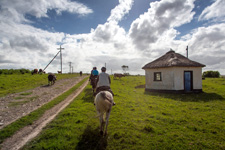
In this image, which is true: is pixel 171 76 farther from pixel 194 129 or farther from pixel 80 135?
pixel 80 135

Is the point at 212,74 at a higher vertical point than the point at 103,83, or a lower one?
higher

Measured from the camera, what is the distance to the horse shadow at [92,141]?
415 cm

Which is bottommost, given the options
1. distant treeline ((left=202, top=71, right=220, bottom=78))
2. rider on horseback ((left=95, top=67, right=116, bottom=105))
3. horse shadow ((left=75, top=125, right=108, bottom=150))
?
horse shadow ((left=75, top=125, right=108, bottom=150))

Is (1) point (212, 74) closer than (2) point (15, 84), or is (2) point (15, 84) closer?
(2) point (15, 84)

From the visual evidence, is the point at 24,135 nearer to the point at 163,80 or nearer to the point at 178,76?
the point at 163,80

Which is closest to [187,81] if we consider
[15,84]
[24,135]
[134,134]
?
[134,134]

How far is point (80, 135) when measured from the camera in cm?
483

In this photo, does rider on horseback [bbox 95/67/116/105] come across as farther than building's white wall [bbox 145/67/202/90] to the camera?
No

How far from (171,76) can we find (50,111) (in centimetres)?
1473

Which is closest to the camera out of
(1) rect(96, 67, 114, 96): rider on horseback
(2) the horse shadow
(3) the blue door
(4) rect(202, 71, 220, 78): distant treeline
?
(2) the horse shadow

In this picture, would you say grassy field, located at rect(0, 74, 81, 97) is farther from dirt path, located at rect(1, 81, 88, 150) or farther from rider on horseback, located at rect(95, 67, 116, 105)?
rider on horseback, located at rect(95, 67, 116, 105)

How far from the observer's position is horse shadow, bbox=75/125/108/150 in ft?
13.6

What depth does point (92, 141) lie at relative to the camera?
14.8 ft

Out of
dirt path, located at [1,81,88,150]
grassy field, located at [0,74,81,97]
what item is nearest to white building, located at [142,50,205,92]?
dirt path, located at [1,81,88,150]
